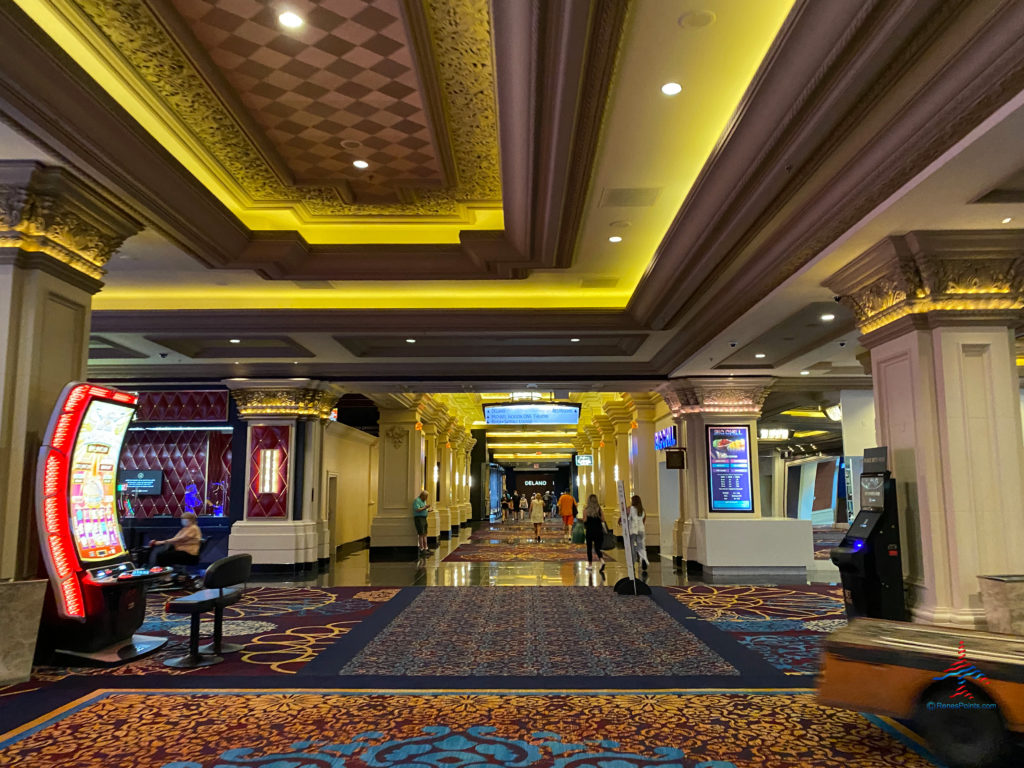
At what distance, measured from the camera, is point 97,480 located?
4.90m

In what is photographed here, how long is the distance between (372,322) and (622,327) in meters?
2.94

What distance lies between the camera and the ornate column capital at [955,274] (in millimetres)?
4750

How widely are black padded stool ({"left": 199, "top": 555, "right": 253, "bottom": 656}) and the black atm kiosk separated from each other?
4.62 m

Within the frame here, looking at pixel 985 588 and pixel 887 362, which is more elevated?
pixel 887 362

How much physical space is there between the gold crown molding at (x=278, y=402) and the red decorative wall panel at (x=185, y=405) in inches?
17.1

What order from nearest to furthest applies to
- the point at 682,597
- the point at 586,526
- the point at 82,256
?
the point at 82,256 → the point at 682,597 → the point at 586,526

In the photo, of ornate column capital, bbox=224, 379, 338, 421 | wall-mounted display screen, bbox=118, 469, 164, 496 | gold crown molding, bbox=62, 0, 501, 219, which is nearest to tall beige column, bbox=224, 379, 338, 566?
ornate column capital, bbox=224, 379, 338, 421

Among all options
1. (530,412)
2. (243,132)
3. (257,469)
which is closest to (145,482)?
(257,469)

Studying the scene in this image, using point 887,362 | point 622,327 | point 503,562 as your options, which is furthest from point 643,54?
point 503,562

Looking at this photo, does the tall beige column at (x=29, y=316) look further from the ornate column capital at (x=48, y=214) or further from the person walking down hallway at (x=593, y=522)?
the person walking down hallway at (x=593, y=522)

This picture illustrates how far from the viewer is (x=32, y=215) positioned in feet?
15.1

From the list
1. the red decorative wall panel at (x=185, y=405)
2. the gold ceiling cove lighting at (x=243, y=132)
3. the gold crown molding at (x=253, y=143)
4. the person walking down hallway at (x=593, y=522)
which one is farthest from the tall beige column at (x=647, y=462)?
the gold crown molding at (x=253, y=143)

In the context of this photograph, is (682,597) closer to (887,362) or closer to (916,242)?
(887,362)

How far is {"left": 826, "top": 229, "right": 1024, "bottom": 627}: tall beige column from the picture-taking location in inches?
185
